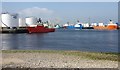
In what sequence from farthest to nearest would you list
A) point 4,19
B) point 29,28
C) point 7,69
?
point 29,28 → point 4,19 → point 7,69

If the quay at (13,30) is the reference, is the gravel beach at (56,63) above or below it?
below

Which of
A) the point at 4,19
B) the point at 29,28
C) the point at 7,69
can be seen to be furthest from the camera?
the point at 29,28

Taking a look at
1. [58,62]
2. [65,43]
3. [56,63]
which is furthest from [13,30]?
[56,63]

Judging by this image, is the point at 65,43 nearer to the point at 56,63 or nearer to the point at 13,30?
the point at 56,63

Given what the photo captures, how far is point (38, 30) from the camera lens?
429 feet

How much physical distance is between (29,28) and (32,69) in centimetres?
12320

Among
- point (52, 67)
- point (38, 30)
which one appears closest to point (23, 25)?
point (38, 30)

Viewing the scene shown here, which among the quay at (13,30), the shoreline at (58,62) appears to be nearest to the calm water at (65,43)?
the shoreline at (58,62)

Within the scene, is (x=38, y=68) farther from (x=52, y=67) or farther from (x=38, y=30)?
(x=38, y=30)

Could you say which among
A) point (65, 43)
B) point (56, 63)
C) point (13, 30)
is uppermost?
point (13, 30)

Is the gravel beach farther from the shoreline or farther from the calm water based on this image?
the calm water

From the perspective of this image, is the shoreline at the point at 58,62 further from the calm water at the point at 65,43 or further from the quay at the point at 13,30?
the quay at the point at 13,30

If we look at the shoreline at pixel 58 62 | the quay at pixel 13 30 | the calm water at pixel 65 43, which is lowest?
the calm water at pixel 65 43

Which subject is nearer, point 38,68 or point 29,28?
point 38,68
